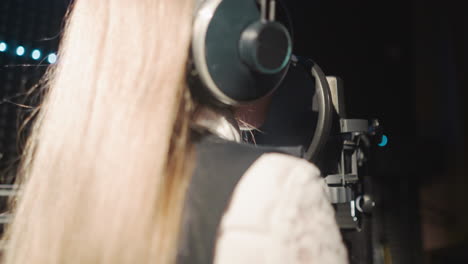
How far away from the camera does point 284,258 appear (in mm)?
367

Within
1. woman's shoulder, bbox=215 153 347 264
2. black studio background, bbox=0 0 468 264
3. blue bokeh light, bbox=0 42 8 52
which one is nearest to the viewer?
woman's shoulder, bbox=215 153 347 264

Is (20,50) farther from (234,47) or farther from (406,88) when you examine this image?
(406,88)

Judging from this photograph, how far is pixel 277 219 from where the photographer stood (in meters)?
0.37

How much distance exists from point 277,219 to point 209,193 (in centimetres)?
8

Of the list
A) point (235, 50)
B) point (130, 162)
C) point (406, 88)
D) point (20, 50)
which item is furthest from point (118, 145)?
point (406, 88)

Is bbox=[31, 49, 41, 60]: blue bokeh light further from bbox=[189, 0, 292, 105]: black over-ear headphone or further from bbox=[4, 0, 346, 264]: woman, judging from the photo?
bbox=[189, 0, 292, 105]: black over-ear headphone

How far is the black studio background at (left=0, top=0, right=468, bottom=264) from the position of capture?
67.9 inches

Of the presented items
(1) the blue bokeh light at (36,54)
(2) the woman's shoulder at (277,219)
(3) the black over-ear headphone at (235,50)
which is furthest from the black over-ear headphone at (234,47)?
(1) the blue bokeh light at (36,54)

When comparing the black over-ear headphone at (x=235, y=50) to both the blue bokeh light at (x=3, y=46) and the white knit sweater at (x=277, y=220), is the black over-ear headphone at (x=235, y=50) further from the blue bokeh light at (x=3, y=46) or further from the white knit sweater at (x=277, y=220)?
the blue bokeh light at (x=3, y=46)

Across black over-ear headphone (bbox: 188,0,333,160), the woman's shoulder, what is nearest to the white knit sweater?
the woman's shoulder

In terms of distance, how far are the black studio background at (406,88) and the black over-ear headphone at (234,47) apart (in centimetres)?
111

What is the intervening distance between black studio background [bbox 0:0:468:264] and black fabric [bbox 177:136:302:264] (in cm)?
116

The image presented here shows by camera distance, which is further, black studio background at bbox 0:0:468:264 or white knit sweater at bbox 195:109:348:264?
black studio background at bbox 0:0:468:264

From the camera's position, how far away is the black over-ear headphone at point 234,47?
439 millimetres
